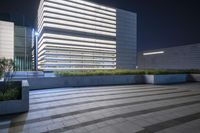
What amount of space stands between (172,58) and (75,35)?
120ft

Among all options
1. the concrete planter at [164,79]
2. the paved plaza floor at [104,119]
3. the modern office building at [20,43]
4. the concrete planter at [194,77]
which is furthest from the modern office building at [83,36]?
the paved plaza floor at [104,119]

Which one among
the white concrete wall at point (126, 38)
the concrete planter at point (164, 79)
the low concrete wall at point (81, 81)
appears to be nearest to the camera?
the low concrete wall at point (81, 81)

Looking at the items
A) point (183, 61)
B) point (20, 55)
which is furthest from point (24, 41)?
point (183, 61)

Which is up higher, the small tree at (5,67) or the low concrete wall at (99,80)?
the small tree at (5,67)

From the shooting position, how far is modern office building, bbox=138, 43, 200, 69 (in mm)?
45825

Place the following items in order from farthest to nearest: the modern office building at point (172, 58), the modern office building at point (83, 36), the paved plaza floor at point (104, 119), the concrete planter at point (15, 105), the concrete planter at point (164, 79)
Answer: the modern office building at point (172, 58), the modern office building at point (83, 36), the concrete planter at point (164, 79), the concrete planter at point (15, 105), the paved plaza floor at point (104, 119)

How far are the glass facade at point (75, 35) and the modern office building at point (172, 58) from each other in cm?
2422

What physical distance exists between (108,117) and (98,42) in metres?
32.6

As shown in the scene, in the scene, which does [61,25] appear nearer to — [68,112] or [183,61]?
[68,112]

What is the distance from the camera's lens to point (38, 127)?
13.6 ft

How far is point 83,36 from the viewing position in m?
34.1

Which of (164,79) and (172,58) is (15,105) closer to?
(164,79)

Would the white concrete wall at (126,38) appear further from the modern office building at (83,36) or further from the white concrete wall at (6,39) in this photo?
the white concrete wall at (6,39)

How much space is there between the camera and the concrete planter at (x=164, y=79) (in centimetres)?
1377
